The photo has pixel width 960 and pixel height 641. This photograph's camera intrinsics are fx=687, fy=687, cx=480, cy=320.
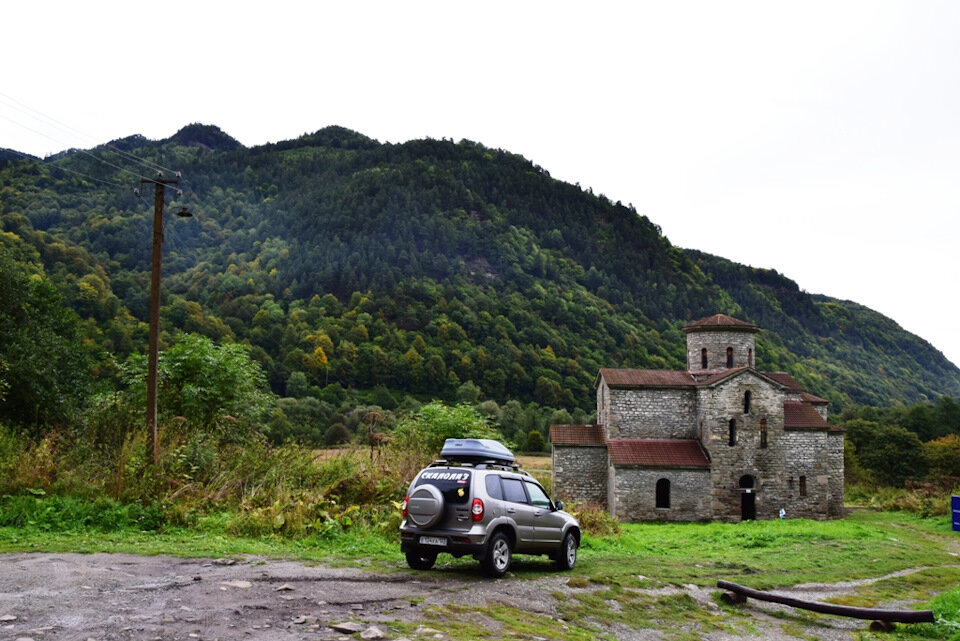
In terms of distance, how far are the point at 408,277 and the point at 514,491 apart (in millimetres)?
107926

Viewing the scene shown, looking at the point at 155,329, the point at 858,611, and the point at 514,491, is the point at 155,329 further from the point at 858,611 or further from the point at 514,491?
the point at 858,611

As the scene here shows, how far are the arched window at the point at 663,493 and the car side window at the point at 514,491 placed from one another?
87.0ft

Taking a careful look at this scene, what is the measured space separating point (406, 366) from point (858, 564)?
270 ft

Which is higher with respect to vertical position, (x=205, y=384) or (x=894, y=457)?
(x=205, y=384)

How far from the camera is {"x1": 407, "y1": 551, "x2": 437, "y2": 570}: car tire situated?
11.8 m

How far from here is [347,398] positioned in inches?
3563

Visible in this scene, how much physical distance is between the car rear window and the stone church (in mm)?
26659

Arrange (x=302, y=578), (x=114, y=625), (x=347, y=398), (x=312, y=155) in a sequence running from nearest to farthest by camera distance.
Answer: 1. (x=114, y=625)
2. (x=302, y=578)
3. (x=347, y=398)
4. (x=312, y=155)

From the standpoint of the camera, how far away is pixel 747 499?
37.5 m

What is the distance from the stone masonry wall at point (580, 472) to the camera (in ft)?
130

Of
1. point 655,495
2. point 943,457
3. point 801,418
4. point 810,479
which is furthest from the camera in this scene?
point 943,457

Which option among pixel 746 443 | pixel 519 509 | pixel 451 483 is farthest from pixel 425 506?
pixel 746 443

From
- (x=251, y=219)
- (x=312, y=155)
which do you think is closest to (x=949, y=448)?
(x=251, y=219)

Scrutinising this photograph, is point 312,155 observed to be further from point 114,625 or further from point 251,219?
point 114,625
